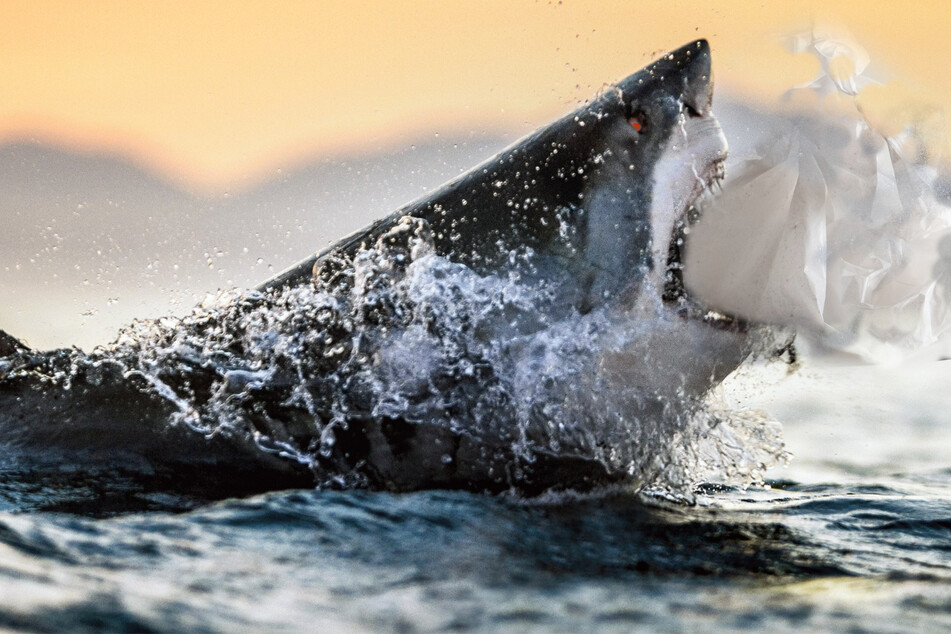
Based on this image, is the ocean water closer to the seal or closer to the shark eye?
the seal

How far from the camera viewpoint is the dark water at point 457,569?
1.75 m

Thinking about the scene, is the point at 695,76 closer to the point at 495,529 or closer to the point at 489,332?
the point at 489,332

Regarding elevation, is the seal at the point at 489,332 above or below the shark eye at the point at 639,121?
below

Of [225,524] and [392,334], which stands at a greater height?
[392,334]

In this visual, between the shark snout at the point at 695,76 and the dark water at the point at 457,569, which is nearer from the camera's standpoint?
the dark water at the point at 457,569

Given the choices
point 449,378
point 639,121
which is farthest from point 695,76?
point 449,378

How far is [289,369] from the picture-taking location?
2975mm

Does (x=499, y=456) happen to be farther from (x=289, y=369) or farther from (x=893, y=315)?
(x=893, y=315)

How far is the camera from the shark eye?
285cm

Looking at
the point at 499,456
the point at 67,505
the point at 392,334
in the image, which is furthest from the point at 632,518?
the point at 67,505

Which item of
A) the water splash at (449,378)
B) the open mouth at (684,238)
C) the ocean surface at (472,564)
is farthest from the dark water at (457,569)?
the open mouth at (684,238)

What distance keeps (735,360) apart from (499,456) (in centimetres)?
74

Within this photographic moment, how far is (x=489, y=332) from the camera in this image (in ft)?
9.49

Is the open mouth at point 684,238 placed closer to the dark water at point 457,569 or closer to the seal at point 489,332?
the seal at point 489,332
